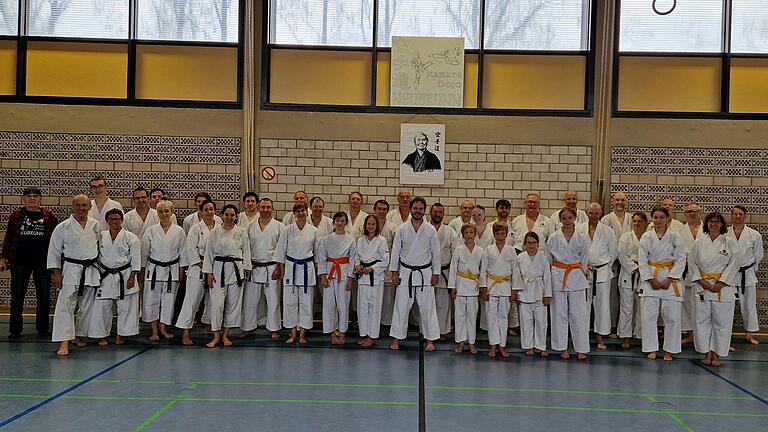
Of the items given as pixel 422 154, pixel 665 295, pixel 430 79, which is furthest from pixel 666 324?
pixel 430 79

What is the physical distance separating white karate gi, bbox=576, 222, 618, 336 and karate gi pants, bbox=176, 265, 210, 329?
4.33m

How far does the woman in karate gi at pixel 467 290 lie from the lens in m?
7.31

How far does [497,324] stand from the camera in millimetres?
7133

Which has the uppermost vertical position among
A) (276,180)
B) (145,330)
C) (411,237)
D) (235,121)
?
(235,121)

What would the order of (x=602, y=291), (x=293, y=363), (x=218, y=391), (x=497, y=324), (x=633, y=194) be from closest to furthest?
1. (x=218, y=391)
2. (x=293, y=363)
3. (x=497, y=324)
4. (x=602, y=291)
5. (x=633, y=194)

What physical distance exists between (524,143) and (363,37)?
263 cm

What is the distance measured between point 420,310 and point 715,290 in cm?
300

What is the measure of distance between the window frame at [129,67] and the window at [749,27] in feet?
21.9

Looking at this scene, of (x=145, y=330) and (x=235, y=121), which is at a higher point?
(x=235, y=121)

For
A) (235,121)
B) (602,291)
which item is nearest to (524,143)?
(602,291)

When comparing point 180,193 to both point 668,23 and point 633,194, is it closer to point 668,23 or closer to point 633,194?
point 633,194

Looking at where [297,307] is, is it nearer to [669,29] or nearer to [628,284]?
[628,284]

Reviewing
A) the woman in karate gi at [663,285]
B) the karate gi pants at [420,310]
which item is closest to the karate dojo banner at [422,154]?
the karate gi pants at [420,310]

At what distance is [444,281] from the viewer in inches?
322
